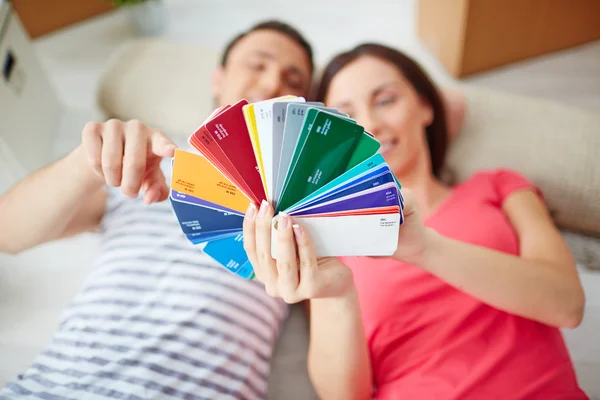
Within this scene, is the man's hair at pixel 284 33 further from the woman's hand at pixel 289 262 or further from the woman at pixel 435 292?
the woman's hand at pixel 289 262

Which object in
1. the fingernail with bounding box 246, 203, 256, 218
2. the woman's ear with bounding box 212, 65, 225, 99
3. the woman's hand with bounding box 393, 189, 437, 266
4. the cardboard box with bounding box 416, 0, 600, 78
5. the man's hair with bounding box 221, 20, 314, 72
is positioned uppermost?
the cardboard box with bounding box 416, 0, 600, 78

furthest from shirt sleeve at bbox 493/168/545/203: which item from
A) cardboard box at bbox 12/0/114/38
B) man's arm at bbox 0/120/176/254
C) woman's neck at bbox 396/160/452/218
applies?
cardboard box at bbox 12/0/114/38

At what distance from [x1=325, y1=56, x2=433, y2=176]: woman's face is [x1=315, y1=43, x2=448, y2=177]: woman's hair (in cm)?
2

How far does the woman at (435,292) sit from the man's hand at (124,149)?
0.73 feet

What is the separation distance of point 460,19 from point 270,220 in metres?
1.43

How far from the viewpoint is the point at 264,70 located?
3.85 ft

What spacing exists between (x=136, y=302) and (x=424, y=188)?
0.65m

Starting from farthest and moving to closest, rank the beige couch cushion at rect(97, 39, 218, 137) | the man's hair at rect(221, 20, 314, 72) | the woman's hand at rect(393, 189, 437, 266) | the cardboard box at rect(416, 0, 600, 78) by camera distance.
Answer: the cardboard box at rect(416, 0, 600, 78) < the beige couch cushion at rect(97, 39, 218, 137) < the man's hair at rect(221, 20, 314, 72) < the woman's hand at rect(393, 189, 437, 266)

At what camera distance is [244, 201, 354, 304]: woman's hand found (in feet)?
1.88

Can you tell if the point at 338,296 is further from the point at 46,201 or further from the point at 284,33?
the point at 284,33

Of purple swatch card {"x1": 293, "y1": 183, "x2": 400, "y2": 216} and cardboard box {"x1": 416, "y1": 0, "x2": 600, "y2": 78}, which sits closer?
purple swatch card {"x1": 293, "y1": 183, "x2": 400, "y2": 216}

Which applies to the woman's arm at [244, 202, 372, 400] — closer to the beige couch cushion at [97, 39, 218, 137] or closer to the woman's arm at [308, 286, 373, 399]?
the woman's arm at [308, 286, 373, 399]

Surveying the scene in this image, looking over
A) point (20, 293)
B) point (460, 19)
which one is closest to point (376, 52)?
point (460, 19)

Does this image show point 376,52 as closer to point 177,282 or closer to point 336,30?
point 177,282
